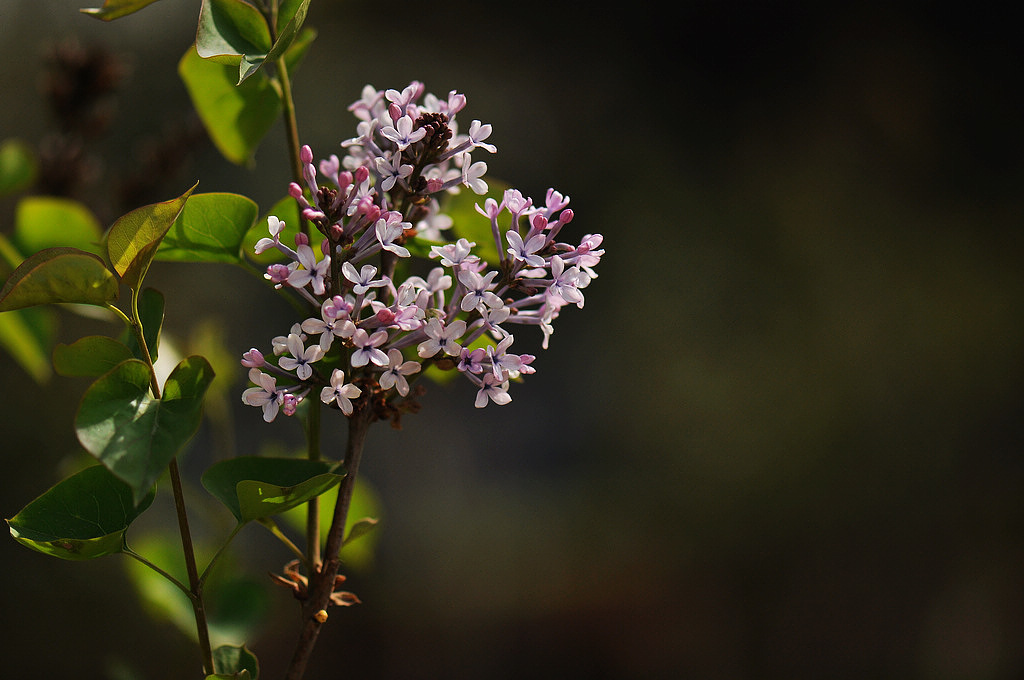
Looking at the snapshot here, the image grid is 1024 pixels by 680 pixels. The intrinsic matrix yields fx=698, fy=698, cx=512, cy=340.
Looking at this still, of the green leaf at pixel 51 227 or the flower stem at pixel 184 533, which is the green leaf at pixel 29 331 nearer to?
the green leaf at pixel 51 227

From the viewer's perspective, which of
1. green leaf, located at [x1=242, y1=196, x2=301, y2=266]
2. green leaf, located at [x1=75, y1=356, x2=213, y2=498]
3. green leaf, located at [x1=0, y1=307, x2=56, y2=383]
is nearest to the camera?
green leaf, located at [x1=75, y1=356, x2=213, y2=498]

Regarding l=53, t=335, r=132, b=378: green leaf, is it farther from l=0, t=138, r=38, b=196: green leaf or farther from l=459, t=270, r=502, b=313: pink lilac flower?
l=0, t=138, r=38, b=196: green leaf

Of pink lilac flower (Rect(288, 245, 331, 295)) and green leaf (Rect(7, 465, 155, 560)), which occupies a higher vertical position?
pink lilac flower (Rect(288, 245, 331, 295))

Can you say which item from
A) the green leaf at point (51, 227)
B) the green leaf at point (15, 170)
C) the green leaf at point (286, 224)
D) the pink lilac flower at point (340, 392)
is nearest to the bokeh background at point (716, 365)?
the green leaf at point (15, 170)

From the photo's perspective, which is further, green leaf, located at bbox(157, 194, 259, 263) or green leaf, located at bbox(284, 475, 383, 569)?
green leaf, located at bbox(284, 475, 383, 569)

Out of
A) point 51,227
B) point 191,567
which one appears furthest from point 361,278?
point 51,227

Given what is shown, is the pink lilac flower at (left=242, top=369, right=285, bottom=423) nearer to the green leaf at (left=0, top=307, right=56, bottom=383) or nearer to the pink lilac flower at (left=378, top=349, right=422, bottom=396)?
the pink lilac flower at (left=378, top=349, right=422, bottom=396)

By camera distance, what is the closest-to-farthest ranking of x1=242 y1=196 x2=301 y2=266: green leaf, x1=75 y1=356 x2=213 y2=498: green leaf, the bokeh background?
1. x1=75 y1=356 x2=213 y2=498: green leaf
2. x1=242 y1=196 x2=301 y2=266: green leaf
3. the bokeh background

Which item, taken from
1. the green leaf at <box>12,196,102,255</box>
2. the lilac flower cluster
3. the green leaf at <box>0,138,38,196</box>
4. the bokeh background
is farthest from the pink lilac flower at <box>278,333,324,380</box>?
the bokeh background

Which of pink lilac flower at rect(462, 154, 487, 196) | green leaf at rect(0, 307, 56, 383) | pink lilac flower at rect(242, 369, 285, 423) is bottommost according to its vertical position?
green leaf at rect(0, 307, 56, 383)

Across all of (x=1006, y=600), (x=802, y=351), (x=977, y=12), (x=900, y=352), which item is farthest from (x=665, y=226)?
(x=1006, y=600)
